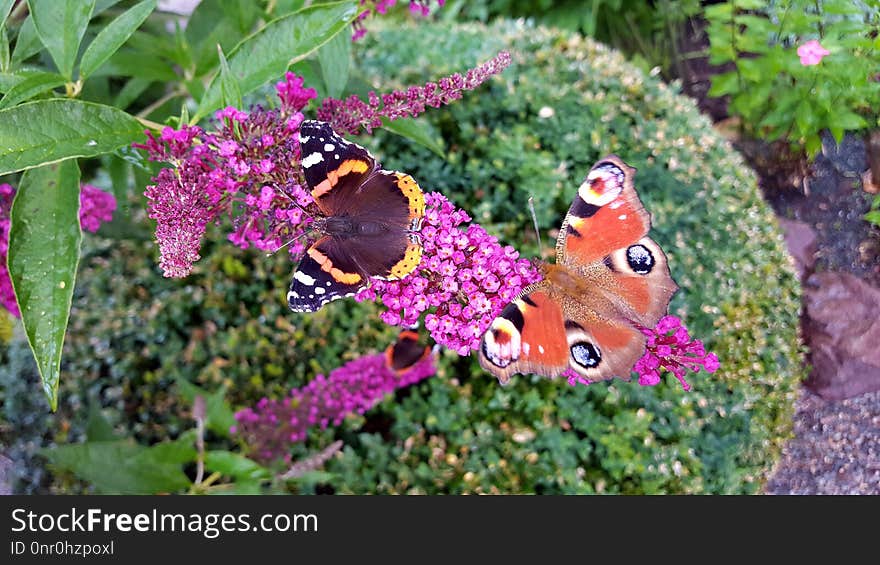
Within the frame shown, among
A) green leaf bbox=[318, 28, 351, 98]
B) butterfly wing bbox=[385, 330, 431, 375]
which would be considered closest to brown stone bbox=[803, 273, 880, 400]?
butterfly wing bbox=[385, 330, 431, 375]

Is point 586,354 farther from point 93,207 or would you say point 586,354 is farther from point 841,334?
point 93,207

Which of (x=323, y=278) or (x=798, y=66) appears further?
(x=798, y=66)

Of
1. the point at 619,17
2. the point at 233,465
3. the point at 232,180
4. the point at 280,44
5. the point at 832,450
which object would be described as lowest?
the point at 832,450

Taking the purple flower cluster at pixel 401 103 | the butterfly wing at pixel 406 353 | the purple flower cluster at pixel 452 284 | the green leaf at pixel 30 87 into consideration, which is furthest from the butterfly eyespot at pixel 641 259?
the green leaf at pixel 30 87

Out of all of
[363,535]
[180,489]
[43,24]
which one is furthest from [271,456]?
[43,24]

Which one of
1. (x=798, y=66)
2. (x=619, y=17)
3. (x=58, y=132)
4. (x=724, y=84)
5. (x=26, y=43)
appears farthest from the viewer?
(x=619, y=17)

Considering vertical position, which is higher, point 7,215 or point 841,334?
point 7,215

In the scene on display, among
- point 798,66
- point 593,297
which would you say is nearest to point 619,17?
point 798,66
